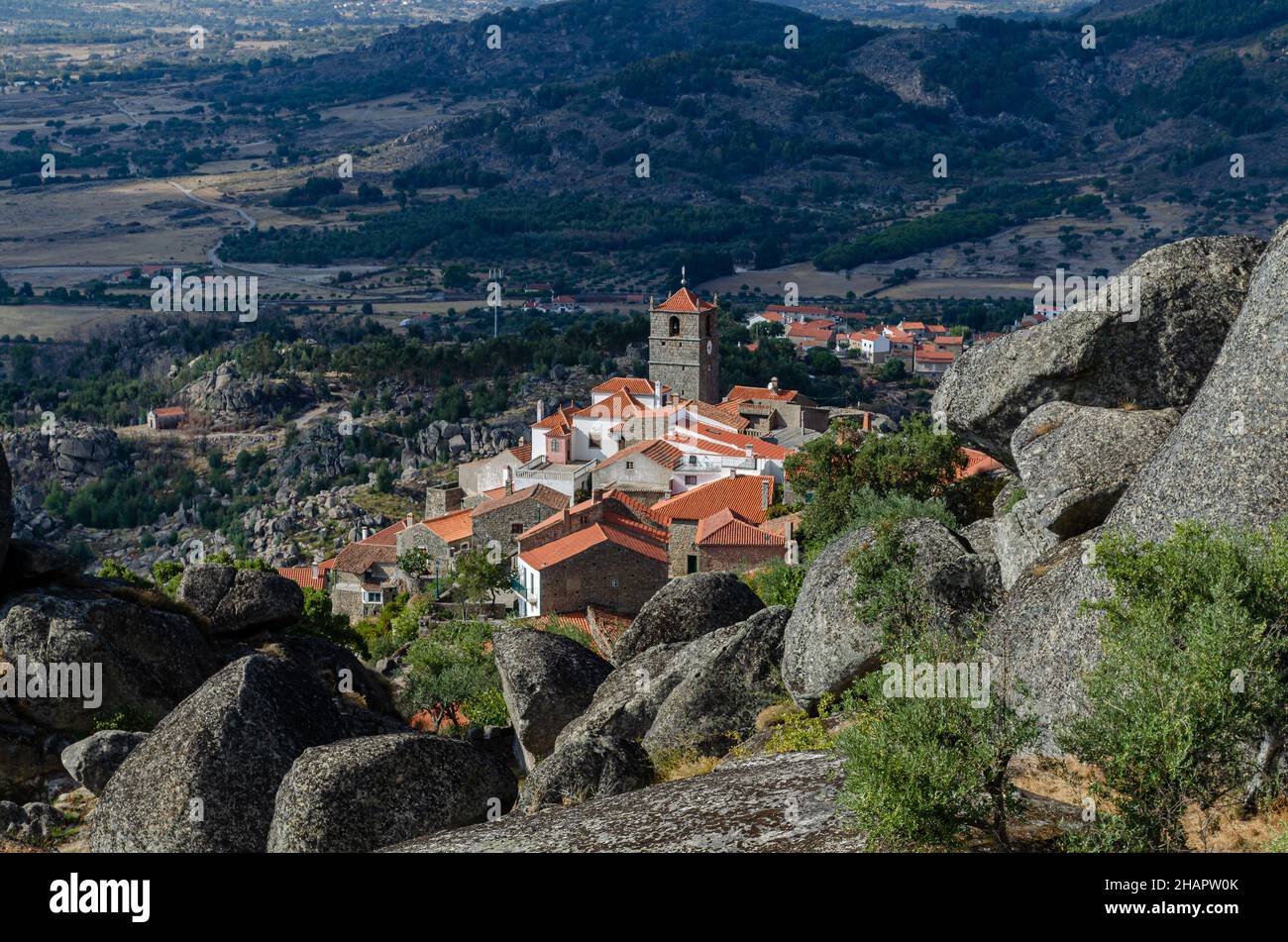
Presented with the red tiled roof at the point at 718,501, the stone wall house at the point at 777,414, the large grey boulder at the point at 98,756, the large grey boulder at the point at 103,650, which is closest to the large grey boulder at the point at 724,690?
the large grey boulder at the point at 98,756

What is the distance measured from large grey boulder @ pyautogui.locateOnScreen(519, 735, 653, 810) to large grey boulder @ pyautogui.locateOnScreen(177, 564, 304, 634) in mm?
10611

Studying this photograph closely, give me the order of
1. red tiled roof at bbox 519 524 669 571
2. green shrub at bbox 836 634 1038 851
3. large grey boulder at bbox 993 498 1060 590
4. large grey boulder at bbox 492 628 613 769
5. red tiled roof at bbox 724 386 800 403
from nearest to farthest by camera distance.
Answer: green shrub at bbox 836 634 1038 851 → large grey boulder at bbox 993 498 1060 590 → large grey boulder at bbox 492 628 613 769 → red tiled roof at bbox 519 524 669 571 → red tiled roof at bbox 724 386 800 403

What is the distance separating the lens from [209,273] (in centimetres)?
18425

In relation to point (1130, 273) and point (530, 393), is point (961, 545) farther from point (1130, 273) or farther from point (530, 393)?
point (530, 393)

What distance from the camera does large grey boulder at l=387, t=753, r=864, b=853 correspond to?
12539 millimetres

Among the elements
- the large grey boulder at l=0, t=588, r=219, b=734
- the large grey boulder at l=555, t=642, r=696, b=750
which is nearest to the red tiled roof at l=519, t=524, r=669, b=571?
the large grey boulder at l=0, t=588, r=219, b=734

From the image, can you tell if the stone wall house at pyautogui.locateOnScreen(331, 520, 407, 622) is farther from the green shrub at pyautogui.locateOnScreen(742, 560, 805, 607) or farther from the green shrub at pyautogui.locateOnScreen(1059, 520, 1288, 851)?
the green shrub at pyautogui.locateOnScreen(1059, 520, 1288, 851)

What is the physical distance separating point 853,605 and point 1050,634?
11.6 ft

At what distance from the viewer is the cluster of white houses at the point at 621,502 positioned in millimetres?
43156

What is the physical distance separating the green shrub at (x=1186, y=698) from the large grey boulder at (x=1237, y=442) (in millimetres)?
2283
